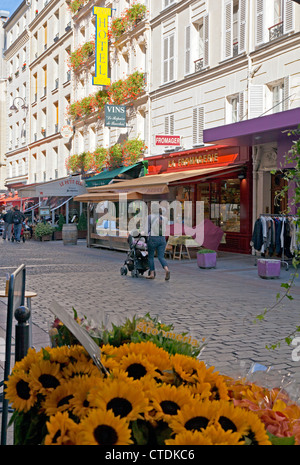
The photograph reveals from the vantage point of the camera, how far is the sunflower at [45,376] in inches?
65.6

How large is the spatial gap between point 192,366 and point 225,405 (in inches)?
12.2

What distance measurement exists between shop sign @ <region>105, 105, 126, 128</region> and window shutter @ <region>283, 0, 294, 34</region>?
11.0m

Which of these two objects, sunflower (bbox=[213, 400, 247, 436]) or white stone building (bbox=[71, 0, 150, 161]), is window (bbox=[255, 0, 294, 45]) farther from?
sunflower (bbox=[213, 400, 247, 436])

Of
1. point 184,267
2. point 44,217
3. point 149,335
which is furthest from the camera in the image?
point 44,217

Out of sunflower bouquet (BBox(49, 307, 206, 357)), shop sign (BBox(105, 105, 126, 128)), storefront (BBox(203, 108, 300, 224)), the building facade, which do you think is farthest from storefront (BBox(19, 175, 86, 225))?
sunflower bouquet (BBox(49, 307, 206, 357))

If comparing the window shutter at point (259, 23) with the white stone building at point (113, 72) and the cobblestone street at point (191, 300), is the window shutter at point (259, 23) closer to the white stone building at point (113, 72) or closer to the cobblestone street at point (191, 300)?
the cobblestone street at point (191, 300)

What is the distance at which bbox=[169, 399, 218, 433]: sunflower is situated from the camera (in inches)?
54.1

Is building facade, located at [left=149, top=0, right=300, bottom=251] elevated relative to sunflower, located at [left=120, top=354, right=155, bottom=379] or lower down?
elevated

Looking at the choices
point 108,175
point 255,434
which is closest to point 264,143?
point 108,175

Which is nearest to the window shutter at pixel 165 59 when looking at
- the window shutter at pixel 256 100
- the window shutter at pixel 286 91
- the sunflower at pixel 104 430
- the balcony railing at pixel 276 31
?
the window shutter at pixel 256 100

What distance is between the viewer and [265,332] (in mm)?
6918

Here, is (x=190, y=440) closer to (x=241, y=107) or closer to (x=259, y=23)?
(x=241, y=107)
